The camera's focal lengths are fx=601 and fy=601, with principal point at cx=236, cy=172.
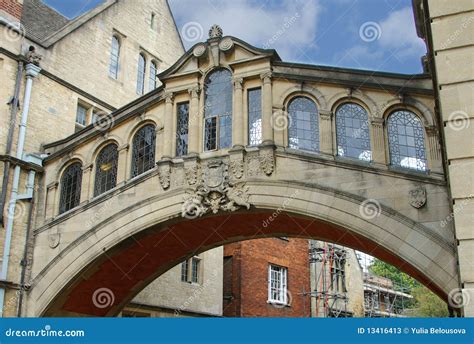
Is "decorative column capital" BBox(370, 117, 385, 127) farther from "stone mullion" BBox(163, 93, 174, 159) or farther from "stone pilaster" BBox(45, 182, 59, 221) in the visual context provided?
"stone pilaster" BBox(45, 182, 59, 221)

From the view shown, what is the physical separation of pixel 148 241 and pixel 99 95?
709 centimetres

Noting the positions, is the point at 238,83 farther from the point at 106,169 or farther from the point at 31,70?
the point at 31,70

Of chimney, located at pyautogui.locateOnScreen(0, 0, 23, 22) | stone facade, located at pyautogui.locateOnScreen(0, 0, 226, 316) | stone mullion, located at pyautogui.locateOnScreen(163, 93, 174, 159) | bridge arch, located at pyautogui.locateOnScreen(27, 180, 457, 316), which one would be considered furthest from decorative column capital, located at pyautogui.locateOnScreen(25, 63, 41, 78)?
stone mullion, located at pyautogui.locateOnScreen(163, 93, 174, 159)

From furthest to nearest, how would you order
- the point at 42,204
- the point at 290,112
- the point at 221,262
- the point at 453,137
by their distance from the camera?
the point at 221,262 < the point at 42,204 < the point at 290,112 < the point at 453,137

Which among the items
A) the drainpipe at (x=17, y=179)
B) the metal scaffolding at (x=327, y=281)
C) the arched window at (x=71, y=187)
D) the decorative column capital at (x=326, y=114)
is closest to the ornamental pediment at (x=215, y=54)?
the decorative column capital at (x=326, y=114)

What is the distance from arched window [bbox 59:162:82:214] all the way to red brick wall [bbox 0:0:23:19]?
16.5 feet

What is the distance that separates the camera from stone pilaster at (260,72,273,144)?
14.2 metres

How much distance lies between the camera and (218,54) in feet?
50.1

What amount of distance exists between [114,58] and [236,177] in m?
11.0

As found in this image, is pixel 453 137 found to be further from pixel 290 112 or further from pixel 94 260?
pixel 94 260

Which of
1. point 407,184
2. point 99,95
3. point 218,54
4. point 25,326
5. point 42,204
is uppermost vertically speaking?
point 99,95

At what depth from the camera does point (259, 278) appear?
2527 centimetres

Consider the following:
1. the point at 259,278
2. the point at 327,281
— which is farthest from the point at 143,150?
the point at 327,281

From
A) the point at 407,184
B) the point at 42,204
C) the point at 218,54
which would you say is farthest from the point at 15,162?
the point at 407,184
